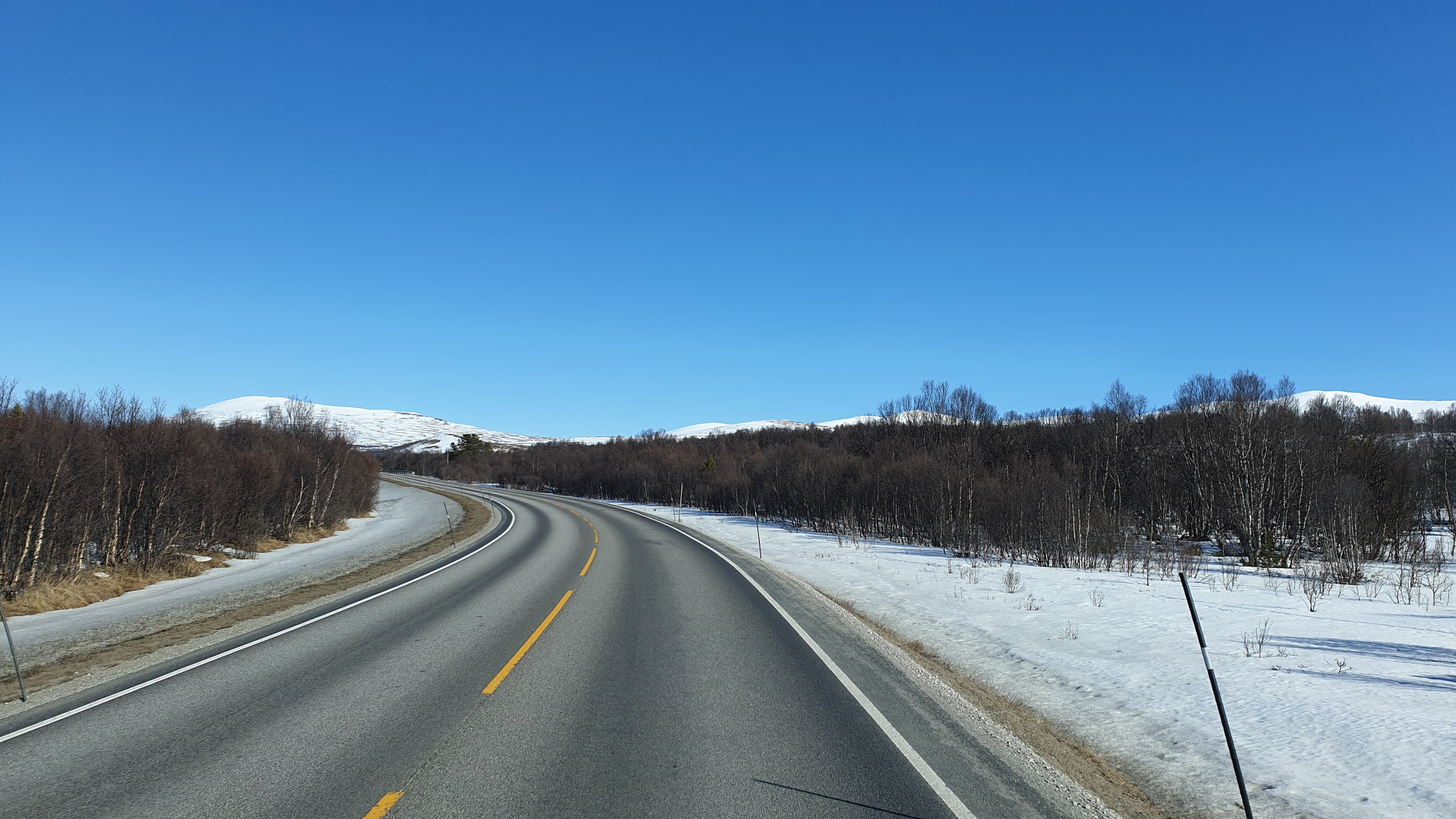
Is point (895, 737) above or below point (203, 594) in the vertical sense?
above

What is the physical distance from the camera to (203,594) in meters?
17.0

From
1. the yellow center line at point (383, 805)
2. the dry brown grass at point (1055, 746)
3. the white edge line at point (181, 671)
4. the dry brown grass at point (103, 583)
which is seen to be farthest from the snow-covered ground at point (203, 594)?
the dry brown grass at point (1055, 746)

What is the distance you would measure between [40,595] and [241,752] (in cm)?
1557

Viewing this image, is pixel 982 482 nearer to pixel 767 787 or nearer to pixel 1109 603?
pixel 1109 603

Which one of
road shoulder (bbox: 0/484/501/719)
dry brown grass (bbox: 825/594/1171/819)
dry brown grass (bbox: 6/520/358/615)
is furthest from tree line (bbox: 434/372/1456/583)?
dry brown grass (bbox: 6/520/358/615)

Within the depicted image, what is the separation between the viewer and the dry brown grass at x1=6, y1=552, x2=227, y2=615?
1545 centimetres

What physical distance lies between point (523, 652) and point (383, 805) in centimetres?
454

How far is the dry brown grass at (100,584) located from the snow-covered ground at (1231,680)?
59.7ft

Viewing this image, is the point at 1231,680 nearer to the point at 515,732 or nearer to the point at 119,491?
the point at 515,732

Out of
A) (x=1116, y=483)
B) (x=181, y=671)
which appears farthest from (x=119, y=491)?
(x=1116, y=483)

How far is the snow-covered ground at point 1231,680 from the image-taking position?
533cm

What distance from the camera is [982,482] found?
41281 millimetres

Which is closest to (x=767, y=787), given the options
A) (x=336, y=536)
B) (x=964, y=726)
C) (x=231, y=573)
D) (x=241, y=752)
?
(x=964, y=726)

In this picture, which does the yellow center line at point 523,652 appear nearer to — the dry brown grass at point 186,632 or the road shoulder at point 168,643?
the road shoulder at point 168,643
